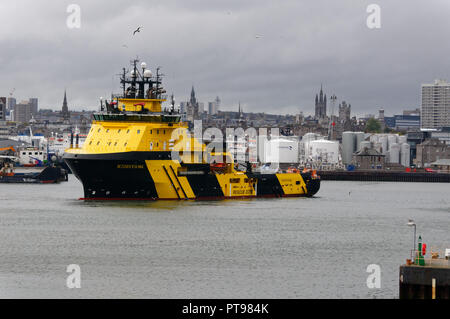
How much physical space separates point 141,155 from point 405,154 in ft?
444

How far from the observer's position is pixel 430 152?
18175cm

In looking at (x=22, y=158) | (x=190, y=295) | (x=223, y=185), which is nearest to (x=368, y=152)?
(x=22, y=158)

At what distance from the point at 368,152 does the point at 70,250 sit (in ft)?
435

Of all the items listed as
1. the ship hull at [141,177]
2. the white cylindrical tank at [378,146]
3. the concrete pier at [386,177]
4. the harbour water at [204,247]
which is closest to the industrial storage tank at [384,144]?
the white cylindrical tank at [378,146]

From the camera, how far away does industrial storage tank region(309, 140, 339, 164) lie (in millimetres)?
170000

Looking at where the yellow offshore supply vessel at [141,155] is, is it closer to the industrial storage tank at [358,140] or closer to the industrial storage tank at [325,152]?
the industrial storage tank at [325,152]

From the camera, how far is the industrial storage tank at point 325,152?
170m

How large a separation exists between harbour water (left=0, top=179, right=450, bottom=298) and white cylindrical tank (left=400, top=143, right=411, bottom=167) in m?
125

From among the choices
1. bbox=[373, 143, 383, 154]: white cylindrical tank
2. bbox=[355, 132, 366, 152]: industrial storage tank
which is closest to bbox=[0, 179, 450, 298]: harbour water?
bbox=[355, 132, 366, 152]: industrial storage tank

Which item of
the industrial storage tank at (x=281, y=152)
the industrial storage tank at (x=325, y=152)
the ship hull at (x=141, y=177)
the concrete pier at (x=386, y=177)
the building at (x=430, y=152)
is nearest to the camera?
the ship hull at (x=141, y=177)

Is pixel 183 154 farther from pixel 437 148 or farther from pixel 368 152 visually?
pixel 437 148

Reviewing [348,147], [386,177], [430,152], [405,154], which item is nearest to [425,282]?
[386,177]

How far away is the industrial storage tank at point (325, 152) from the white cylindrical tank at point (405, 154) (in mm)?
15716
